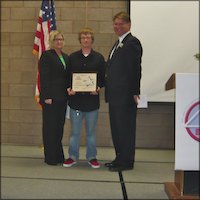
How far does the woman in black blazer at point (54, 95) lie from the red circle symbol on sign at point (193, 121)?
1685 millimetres

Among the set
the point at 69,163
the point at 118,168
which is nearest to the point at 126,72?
the point at 118,168

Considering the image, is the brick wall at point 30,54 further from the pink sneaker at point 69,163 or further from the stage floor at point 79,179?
the pink sneaker at point 69,163

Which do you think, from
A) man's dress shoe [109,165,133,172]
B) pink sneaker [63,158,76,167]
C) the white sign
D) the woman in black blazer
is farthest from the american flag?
the white sign

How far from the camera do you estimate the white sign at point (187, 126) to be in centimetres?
210

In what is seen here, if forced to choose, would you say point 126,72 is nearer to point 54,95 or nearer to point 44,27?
point 54,95

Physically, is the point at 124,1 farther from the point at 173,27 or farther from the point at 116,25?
the point at 116,25

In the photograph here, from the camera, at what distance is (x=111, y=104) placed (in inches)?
131

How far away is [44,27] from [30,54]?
57 centimetres

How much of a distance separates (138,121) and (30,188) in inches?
91.5

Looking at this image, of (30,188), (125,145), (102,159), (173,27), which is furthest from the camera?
(173,27)

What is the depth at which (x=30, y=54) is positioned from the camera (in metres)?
4.72

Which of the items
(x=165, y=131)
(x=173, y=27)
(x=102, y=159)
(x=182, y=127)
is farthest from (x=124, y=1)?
(x=182, y=127)

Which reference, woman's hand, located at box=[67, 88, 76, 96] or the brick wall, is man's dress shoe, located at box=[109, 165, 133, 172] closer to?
woman's hand, located at box=[67, 88, 76, 96]

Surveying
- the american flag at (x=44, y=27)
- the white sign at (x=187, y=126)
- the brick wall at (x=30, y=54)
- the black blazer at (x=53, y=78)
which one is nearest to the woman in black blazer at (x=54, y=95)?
the black blazer at (x=53, y=78)
